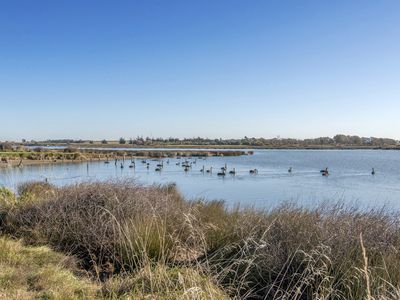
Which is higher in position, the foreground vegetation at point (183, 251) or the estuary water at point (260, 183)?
the foreground vegetation at point (183, 251)

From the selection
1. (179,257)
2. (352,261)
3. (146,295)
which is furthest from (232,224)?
(146,295)

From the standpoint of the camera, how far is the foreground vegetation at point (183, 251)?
499cm

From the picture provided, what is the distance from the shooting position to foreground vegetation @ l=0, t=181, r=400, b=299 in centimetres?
499

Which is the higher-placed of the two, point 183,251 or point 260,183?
point 183,251

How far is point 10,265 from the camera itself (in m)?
6.02

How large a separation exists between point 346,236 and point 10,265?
5.06 meters

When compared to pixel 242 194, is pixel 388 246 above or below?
above

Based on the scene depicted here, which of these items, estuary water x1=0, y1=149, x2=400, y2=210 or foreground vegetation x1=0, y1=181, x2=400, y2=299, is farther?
estuary water x1=0, y1=149, x2=400, y2=210

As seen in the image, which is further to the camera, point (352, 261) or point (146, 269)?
point (352, 261)

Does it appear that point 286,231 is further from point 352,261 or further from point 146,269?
point 146,269

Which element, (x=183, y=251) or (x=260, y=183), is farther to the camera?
(x=260, y=183)

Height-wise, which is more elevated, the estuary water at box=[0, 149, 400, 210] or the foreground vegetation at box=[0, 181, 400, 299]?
the foreground vegetation at box=[0, 181, 400, 299]

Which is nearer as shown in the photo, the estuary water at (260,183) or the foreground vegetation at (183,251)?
the foreground vegetation at (183,251)

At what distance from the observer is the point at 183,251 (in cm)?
716
